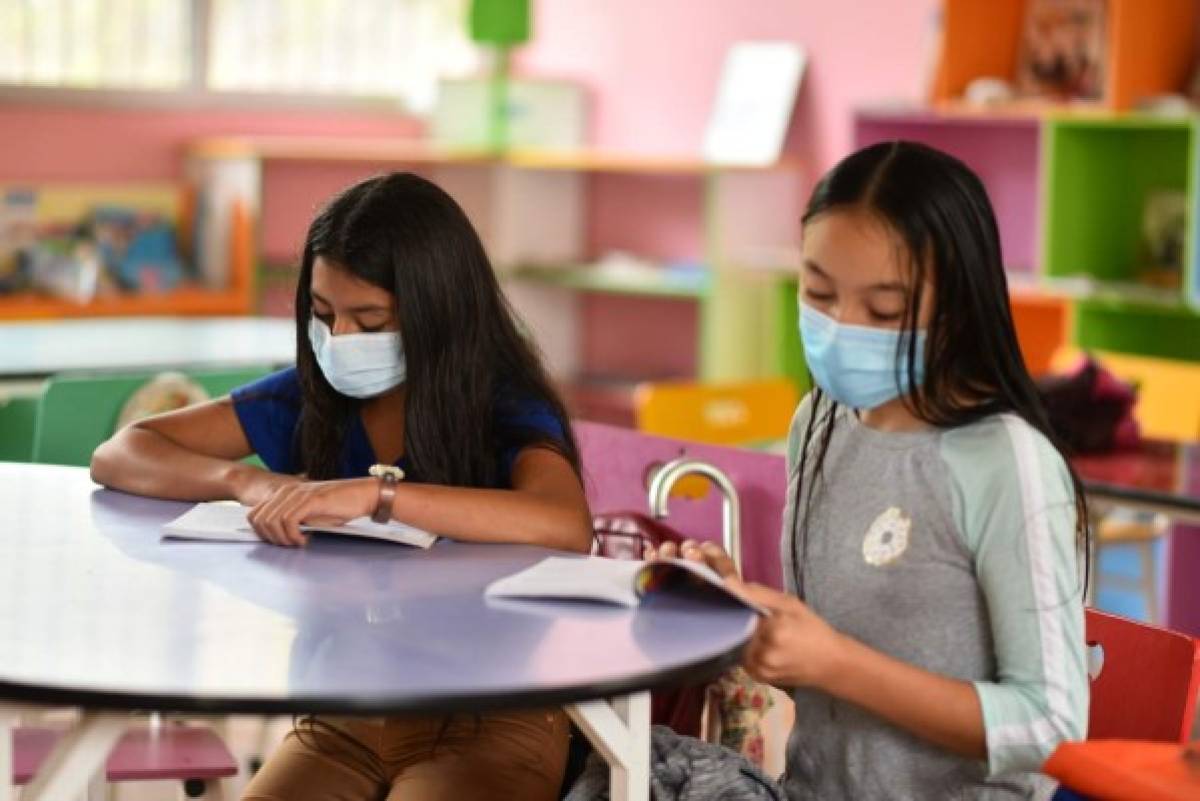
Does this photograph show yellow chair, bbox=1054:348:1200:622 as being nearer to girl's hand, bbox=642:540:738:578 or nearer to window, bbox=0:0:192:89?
girl's hand, bbox=642:540:738:578

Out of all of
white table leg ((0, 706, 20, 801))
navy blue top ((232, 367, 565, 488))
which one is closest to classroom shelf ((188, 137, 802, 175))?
navy blue top ((232, 367, 565, 488))

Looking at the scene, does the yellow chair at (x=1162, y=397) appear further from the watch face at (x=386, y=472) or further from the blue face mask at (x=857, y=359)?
the blue face mask at (x=857, y=359)

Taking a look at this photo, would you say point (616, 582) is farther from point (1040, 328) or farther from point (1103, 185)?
point (1040, 328)

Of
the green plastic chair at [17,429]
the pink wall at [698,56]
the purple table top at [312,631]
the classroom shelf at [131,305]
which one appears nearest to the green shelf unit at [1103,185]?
the pink wall at [698,56]

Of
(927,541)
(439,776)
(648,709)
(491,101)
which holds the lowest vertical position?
(439,776)

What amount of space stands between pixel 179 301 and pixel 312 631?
4.86 metres

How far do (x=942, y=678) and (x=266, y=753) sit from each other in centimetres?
236

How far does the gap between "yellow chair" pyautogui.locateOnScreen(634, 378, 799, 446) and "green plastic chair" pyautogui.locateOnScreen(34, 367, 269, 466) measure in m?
1.01

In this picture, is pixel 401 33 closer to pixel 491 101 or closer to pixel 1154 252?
pixel 491 101

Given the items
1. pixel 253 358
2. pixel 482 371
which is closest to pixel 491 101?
pixel 253 358

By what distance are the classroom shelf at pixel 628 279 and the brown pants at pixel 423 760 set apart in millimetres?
4264

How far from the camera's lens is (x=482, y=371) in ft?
7.89

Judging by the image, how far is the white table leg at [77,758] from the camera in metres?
1.69

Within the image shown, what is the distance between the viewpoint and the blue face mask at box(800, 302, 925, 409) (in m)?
1.84
